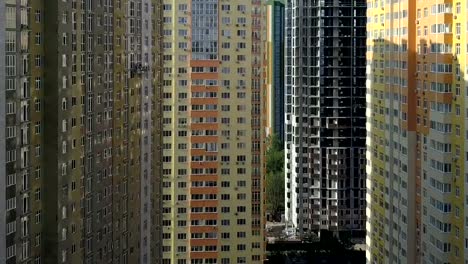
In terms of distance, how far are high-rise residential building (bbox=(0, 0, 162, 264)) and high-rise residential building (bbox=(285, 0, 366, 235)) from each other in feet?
88.8

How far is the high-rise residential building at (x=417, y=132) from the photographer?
29047 millimetres

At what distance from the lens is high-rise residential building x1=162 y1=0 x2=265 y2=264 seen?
4469cm

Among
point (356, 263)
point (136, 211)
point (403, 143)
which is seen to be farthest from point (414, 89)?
point (356, 263)

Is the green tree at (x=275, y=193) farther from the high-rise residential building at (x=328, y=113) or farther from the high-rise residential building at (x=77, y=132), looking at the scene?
the high-rise residential building at (x=77, y=132)

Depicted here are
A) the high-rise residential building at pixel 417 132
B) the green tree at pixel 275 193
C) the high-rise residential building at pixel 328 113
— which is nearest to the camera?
the high-rise residential building at pixel 417 132

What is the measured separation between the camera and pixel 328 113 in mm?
60562

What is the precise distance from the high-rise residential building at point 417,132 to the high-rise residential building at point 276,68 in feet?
130

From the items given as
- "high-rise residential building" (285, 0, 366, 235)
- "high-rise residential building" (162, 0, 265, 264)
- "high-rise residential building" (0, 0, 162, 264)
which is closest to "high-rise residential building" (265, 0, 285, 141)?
"high-rise residential building" (285, 0, 366, 235)

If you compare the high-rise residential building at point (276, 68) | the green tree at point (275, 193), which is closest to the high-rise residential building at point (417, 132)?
the green tree at point (275, 193)

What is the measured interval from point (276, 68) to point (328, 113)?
18326 mm

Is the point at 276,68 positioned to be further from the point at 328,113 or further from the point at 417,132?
the point at 417,132

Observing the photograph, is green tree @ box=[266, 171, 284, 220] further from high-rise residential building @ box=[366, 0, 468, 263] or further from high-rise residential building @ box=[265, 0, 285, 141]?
high-rise residential building @ box=[366, 0, 468, 263]

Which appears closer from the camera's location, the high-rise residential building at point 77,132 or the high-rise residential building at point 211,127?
the high-rise residential building at point 77,132

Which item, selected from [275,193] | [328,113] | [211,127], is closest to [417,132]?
[211,127]
